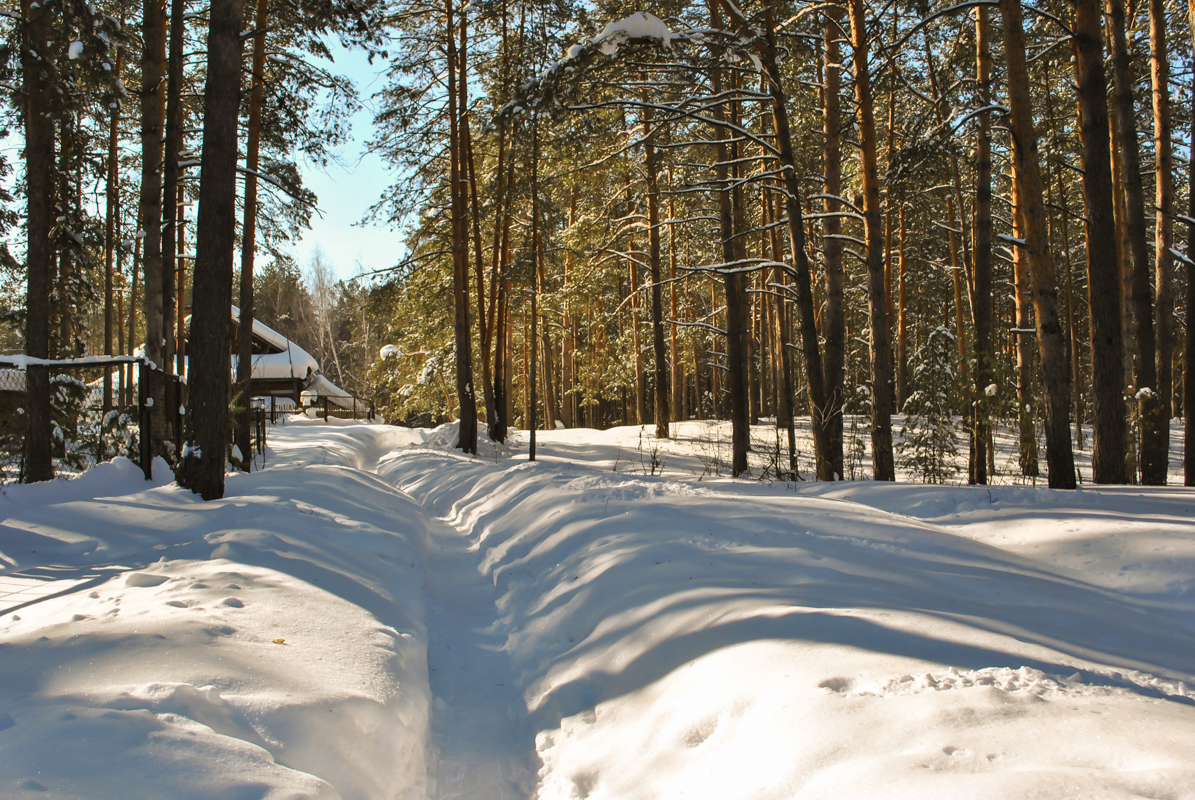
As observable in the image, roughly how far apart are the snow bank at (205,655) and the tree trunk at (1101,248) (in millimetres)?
8569

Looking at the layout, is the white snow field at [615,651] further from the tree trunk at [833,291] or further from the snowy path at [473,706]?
the tree trunk at [833,291]

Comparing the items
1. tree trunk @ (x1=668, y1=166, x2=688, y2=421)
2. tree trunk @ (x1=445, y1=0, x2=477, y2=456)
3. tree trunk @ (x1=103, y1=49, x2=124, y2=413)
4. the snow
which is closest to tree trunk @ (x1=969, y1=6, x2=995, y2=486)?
the snow

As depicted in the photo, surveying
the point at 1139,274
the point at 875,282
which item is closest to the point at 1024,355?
the point at 1139,274

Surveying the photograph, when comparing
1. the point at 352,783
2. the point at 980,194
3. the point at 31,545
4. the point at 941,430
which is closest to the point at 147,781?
the point at 352,783

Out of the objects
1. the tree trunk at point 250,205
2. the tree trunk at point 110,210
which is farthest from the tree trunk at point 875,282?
the tree trunk at point 110,210

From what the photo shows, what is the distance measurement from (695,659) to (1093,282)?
8262 mm

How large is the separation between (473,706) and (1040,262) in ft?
24.9

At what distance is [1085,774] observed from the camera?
1.97 m

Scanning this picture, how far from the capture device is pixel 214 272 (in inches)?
310

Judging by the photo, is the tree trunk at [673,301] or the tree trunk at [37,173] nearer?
the tree trunk at [37,173]

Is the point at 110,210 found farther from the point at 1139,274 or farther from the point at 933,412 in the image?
the point at 1139,274

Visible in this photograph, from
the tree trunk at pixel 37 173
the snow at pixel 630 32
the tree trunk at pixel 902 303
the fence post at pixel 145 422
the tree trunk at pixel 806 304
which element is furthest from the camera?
the tree trunk at pixel 902 303

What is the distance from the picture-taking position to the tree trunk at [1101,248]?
8000mm

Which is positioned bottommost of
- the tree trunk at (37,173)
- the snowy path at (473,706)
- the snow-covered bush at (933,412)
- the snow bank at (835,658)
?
the snowy path at (473,706)
